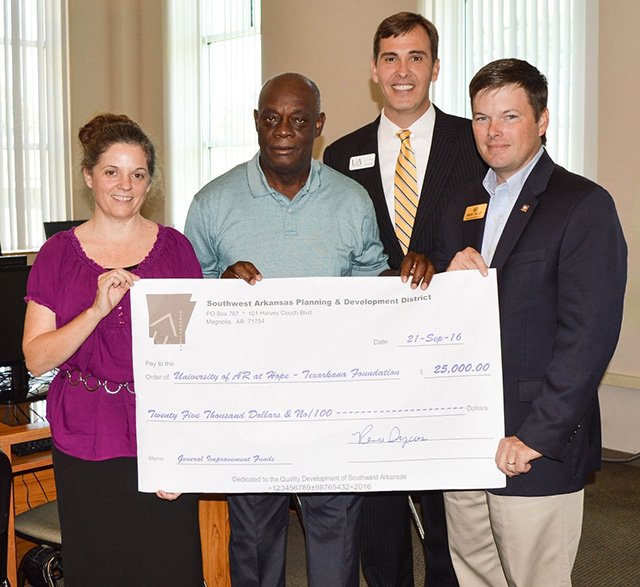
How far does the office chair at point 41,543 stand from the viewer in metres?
2.81

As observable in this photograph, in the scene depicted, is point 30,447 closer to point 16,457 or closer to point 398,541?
point 16,457

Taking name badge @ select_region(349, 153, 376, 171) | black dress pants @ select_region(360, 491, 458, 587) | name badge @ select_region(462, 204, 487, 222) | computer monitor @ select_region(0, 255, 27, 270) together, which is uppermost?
name badge @ select_region(349, 153, 376, 171)

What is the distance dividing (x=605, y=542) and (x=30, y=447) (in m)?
2.74

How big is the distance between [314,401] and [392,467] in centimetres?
29

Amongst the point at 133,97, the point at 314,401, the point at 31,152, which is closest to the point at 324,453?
the point at 314,401

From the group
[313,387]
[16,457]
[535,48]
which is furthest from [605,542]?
[535,48]

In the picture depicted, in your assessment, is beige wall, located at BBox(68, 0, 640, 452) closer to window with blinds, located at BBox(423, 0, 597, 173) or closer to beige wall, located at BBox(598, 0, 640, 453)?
beige wall, located at BBox(598, 0, 640, 453)

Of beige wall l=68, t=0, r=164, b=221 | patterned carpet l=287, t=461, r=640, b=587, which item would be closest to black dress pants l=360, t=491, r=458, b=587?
patterned carpet l=287, t=461, r=640, b=587

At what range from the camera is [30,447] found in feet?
9.98

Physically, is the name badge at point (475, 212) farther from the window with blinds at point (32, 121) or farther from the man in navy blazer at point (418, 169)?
the window with blinds at point (32, 121)

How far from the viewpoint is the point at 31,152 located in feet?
25.1

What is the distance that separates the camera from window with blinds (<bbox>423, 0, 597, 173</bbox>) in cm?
526

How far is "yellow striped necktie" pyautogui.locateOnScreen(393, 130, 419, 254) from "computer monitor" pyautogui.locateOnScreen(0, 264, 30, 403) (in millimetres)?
1706

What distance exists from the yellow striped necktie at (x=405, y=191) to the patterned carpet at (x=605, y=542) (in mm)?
1607
